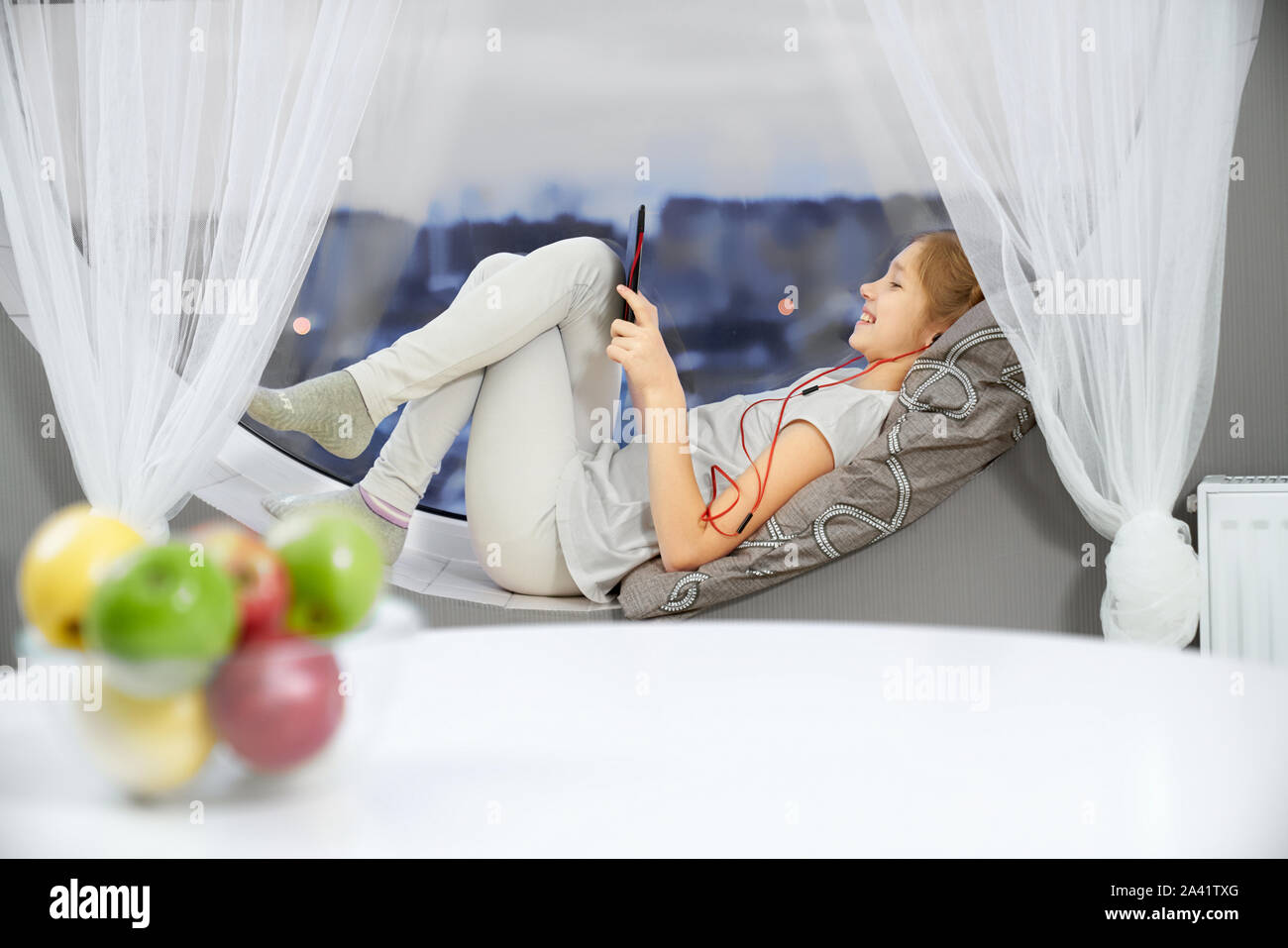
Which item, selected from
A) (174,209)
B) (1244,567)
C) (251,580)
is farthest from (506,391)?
(251,580)

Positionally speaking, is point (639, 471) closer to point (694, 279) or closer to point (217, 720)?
point (694, 279)

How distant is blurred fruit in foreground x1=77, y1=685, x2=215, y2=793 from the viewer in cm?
57

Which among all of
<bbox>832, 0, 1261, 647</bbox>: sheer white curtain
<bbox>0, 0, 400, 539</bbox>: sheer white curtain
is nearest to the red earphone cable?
<bbox>832, 0, 1261, 647</bbox>: sheer white curtain

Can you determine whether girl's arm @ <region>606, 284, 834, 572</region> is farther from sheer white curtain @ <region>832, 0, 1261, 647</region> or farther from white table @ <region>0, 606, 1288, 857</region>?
white table @ <region>0, 606, 1288, 857</region>

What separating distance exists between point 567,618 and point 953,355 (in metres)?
0.82

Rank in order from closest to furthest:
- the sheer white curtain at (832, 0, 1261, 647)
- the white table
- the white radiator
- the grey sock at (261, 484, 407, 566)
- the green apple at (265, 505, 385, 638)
Answer: 1. the white table
2. the green apple at (265, 505, 385, 638)
3. the sheer white curtain at (832, 0, 1261, 647)
4. the white radiator
5. the grey sock at (261, 484, 407, 566)

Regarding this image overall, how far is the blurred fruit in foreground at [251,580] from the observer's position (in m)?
0.60

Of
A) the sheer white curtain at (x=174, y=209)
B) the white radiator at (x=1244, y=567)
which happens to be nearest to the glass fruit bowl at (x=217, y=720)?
the sheer white curtain at (x=174, y=209)

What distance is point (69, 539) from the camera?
23.6 inches

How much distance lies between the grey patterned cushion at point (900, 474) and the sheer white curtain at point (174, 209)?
32.4 inches

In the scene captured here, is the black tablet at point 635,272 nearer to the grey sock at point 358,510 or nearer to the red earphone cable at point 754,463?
the red earphone cable at point 754,463

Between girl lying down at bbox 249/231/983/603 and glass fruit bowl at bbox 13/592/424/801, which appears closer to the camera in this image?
glass fruit bowl at bbox 13/592/424/801
